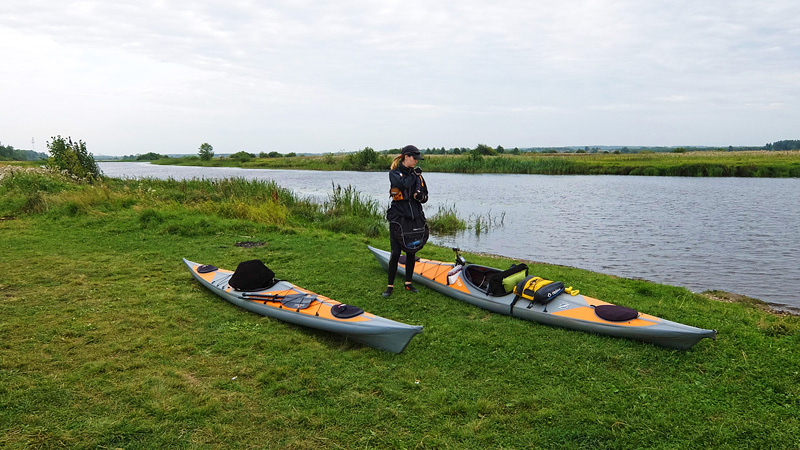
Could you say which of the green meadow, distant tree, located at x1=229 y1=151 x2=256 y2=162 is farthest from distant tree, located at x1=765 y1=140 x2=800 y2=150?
distant tree, located at x1=229 y1=151 x2=256 y2=162

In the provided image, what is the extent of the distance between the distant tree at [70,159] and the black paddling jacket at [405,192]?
52.5 ft

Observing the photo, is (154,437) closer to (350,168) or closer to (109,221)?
(109,221)

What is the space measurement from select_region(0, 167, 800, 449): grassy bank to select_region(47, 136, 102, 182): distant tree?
43.1ft

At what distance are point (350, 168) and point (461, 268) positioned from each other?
4323cm

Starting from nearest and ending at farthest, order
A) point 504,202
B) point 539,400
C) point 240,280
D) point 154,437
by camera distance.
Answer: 1. point 154,437
2. point 539,400
3. point 240,280
4. point 504,202

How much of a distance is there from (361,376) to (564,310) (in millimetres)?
2316

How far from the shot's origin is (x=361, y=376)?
372 centimetres

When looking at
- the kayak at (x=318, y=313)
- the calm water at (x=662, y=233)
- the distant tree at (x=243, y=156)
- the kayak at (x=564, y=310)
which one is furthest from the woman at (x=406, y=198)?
the distant tree at (x=243, y=156)

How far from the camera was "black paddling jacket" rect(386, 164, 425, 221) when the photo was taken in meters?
5.29

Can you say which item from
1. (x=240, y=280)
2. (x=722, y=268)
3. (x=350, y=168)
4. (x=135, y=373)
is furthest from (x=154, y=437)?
(x=350, y=168)

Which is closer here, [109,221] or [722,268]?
[722,268]

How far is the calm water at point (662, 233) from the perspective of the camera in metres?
9.12

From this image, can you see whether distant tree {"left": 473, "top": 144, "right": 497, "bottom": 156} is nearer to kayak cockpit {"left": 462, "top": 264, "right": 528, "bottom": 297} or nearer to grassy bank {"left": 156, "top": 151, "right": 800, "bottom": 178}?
grassy bank {"left": 156, "top": 151, "right": 800, "bottom": 178}

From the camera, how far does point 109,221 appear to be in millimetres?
10172
